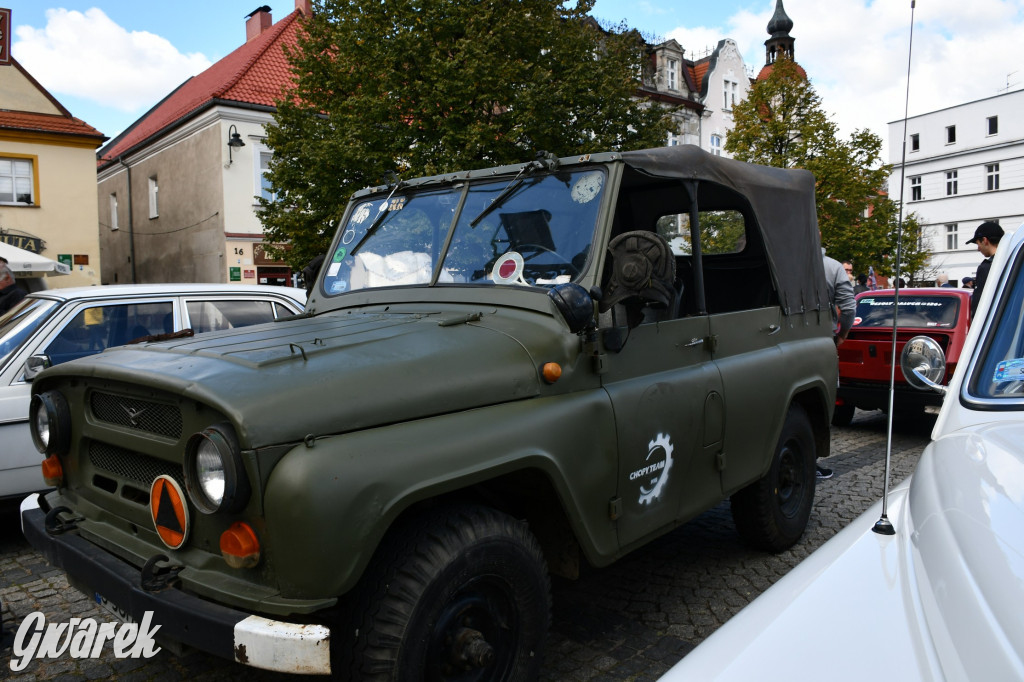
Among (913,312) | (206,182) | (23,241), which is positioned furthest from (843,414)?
(206,182)

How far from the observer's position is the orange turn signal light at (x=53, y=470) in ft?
10.1

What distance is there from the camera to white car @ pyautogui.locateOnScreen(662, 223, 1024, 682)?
4.06ft

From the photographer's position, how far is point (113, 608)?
8.30ft

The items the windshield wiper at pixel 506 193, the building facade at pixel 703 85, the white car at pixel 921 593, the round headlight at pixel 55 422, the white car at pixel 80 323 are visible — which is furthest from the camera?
the building facade at pixel 703 85

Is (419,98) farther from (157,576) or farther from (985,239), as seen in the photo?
(157,576)

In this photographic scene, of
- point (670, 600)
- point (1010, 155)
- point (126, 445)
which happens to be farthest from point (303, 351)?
point (1010, 155)

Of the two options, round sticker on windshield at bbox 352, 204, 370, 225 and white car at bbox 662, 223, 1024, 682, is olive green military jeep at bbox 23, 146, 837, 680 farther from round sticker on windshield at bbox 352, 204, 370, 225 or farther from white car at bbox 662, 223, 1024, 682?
white car at bbox 662, 223, 1024, 682

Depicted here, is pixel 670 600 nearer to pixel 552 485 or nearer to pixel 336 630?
pixel 552 485

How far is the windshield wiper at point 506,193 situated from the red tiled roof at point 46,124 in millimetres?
21103

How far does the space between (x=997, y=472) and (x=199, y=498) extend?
2.02 m

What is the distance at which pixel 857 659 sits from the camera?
1312 millimetres

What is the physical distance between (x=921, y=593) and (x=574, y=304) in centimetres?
166

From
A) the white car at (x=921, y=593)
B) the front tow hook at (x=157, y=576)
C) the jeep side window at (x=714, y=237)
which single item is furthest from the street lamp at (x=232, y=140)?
the white car at (x=921, y=593)

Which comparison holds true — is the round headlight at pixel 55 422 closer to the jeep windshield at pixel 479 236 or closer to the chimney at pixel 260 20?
the jeep windshield at pixel 479 236
